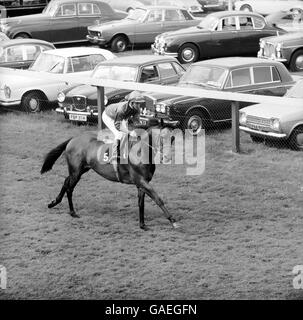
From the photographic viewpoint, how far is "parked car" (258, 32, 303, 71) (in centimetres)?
1994

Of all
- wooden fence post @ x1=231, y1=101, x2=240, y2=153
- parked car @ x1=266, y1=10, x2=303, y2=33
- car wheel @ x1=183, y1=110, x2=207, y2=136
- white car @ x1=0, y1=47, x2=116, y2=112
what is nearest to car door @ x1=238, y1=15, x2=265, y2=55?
parked car @ x1=266, y1=10, x2=303, y2=33

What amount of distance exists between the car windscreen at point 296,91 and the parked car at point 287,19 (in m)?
10.5

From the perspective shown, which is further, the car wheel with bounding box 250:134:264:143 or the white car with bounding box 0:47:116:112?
the white car with bounding box 0:47:116:112

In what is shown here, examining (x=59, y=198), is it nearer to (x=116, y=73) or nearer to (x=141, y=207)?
(x=141, y=207)

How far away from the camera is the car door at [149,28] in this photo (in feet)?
75.9

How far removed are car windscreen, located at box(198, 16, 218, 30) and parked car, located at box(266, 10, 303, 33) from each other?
3702mm

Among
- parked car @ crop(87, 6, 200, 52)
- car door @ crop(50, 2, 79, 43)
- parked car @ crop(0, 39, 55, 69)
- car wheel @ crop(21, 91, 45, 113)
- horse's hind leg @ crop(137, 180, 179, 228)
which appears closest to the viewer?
horse's hind leg @ crop(137, 180, 179, 228)

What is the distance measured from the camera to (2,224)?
10.4 metres

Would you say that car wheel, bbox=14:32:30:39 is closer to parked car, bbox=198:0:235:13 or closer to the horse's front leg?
parked car, bbox=198:0:235:13

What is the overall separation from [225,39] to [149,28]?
2.92 metres

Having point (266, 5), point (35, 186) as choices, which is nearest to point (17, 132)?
point (35, 186)

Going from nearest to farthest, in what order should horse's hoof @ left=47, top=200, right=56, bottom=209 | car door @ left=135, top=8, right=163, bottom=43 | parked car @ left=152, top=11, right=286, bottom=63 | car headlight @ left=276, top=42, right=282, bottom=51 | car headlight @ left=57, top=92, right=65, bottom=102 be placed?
1. horse's hoof @ left=47, top=200, right=56, bottom=209
2. car headlight @ left=57, top=92, right=65, bottom=102
3. car headlight @ left=276, top=42, right=282, bottom=51
4. parked car @ left=152, top=11, right=286, bottom=63
5. car door @ left=135, top=8, right=163, bottom=43
